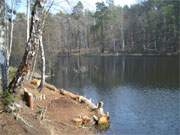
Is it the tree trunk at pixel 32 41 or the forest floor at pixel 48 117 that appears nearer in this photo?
the tree trunk at pixel 32 41

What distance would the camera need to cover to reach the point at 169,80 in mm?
51000

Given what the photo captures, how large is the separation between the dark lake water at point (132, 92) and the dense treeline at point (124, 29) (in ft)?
108

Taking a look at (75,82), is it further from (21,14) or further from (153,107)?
(153,107)

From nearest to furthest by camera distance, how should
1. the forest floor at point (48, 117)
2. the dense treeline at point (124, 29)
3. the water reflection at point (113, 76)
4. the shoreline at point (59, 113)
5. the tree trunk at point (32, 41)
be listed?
the tree trunk at point (32, 41) → the forest floor at point (48, 117) → the shoreline at point (59, 113) → the water reflection at point (113, 76) → the dense treeline at point (124, 29)

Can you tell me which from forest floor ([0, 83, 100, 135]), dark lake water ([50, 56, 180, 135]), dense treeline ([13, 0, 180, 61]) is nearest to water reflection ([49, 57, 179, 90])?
dark lake water ([50, 56, 180, 135])

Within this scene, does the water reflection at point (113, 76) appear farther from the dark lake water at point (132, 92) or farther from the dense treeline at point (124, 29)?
the dense treeline at point (124, 29)

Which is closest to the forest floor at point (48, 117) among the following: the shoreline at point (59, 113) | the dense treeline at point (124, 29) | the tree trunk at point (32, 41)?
the shoreline at point (59, 113)

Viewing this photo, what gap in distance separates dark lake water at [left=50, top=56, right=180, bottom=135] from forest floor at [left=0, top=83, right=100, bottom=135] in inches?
83.0

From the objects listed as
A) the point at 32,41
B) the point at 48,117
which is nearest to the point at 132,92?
the point at 48,117

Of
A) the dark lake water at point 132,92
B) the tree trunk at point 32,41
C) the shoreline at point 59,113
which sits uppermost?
the tree trunk at point 32,41

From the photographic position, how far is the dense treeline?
103438 millimetres

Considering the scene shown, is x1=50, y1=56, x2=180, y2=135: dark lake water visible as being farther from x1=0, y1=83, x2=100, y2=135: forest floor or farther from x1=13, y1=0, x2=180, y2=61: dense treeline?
x1=13, y1=0, x2=180, y2=61: dense treeline

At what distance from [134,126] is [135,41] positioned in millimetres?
92221

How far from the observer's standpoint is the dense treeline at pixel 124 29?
339ft
